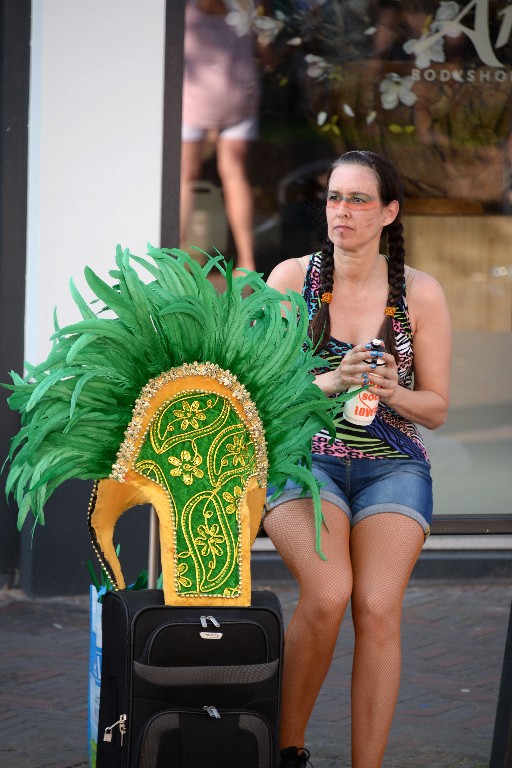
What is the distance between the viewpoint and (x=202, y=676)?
9.89 feet

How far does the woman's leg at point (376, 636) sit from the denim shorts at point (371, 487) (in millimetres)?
89

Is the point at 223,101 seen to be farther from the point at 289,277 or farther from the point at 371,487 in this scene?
the point at 371,487

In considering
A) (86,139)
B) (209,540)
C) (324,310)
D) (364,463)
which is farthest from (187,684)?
(86,139)

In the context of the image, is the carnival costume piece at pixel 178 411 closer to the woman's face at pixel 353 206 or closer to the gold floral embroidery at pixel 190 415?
the gold floral embroidery at pixel 190 415

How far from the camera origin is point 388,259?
3820 mm

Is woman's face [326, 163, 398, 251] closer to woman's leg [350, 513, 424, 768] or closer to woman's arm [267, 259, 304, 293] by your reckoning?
woman's arm [267, 259, 304, 293]

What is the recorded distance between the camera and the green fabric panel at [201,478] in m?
3.12

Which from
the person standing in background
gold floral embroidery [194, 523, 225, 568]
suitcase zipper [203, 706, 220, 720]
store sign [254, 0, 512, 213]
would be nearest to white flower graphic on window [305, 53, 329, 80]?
store sign [254, 0, 512, 213]

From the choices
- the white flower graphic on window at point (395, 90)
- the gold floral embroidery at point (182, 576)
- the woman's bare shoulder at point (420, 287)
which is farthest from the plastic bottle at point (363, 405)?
the white flower graphic on window at point (395, 90)

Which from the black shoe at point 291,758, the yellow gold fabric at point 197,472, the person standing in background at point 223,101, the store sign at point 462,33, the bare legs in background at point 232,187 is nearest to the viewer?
the yellow gold fabric at point 197,472

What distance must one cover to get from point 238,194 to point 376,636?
3503mm

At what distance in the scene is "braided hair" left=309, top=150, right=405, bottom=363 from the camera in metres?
3.66

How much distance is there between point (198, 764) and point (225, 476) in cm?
70

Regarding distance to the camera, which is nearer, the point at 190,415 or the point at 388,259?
the point at 190,415
